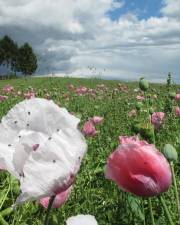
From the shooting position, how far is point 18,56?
76938mm

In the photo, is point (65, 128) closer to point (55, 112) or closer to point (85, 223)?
point (55, 112)

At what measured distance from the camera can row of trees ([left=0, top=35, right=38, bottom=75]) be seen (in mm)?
73562

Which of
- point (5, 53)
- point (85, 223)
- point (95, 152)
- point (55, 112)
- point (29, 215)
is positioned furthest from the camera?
point (5, 53)

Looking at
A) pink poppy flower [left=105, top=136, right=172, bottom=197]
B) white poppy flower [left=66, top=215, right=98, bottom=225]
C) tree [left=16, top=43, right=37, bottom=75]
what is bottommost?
tree [left=16, top=43, right=37, bottom=75]

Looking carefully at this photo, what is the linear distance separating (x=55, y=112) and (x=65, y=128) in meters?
0.06

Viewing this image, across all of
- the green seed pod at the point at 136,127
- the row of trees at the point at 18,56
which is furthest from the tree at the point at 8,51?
the green seed pod at the point at 136,127

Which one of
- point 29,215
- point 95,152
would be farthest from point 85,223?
point 95,152

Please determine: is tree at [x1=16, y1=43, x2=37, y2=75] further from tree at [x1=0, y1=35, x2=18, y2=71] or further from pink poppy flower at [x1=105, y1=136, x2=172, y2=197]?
pink poppy flower at [x1=105, y1=136, x2=172, y2=197]

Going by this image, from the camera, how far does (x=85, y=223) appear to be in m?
1.18

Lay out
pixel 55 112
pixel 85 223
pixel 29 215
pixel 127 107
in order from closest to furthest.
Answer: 1. pixel 85 223
2. pixel 55 112
3. pixel 29 215
4. pixel 127 107

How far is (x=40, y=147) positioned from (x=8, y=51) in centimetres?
7815

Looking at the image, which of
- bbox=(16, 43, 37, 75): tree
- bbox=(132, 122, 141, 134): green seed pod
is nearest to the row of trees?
bbox=(16, 43, 37, 75): tree

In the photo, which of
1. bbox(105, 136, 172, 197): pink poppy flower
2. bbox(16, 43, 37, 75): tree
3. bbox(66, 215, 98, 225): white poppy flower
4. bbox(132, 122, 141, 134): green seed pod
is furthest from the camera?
bbox(16, 43, 37, 75): tree

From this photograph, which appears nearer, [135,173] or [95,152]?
[135,173]
